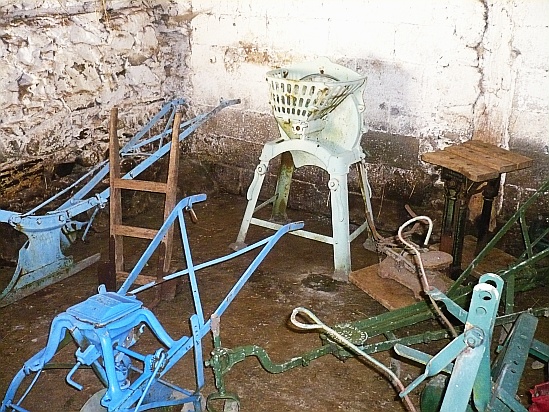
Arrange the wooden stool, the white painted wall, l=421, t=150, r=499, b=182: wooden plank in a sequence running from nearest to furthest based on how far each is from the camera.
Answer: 1. l=421, t=150, r=499, b=182: wooden plank
2. the wooden stool
3. the white painted wall

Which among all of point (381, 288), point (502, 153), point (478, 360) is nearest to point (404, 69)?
point (502, 153)

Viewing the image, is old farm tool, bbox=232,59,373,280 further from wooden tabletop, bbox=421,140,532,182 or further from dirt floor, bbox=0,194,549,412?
wooden tabletop, bbox=421,140,532,182

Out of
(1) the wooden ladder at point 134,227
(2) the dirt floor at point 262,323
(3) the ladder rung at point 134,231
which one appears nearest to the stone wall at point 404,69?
(2) the dirt floor at point 262,323

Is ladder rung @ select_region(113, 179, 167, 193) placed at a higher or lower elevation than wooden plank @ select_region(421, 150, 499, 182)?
lower

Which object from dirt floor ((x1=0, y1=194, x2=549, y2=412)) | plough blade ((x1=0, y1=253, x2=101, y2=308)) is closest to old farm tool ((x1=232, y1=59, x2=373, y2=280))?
dirt floor ((x1=0, y1=194, x2=549, y2=412))

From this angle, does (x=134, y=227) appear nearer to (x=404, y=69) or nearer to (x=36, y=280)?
(x=36, y=280)

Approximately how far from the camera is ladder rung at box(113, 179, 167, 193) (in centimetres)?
373

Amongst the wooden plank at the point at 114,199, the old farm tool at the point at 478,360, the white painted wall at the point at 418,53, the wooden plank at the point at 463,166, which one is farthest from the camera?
the white painted wall at the point at 418,53

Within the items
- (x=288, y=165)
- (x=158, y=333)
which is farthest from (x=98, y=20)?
(x=158, y=333)

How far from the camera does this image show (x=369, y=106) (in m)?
4.70

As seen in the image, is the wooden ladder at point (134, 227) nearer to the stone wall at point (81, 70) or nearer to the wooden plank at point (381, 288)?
the stone wall at point (81, 70)

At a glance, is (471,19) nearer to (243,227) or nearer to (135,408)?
(243,227)

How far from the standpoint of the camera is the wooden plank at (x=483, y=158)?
369cm

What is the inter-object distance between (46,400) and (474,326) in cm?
207
